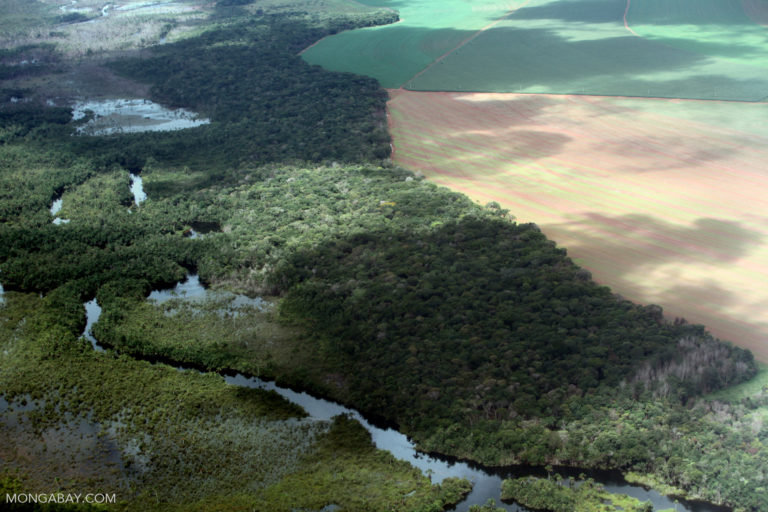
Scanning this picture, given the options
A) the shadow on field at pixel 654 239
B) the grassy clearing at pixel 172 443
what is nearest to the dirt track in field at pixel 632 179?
the shadow on field at pixel 654 239

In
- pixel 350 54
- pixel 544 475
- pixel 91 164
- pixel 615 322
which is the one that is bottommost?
pixel 544 475

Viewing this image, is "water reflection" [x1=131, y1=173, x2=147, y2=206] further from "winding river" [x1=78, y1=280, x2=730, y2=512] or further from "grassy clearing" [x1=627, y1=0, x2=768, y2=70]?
"grassy clearing" [x1=627, y1=0, x2=768, y2=70]

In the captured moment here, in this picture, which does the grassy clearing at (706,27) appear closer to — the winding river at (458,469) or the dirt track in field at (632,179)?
the dirt track in field at (632,179)

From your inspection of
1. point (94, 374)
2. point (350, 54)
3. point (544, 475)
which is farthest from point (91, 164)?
point (544, 475)

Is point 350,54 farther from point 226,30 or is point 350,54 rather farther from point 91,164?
point 91,164

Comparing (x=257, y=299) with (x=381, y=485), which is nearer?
(x=381, y=485)

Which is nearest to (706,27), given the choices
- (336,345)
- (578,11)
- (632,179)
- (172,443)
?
(578,11)
